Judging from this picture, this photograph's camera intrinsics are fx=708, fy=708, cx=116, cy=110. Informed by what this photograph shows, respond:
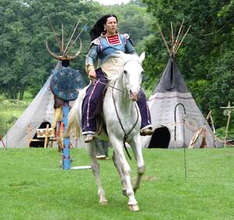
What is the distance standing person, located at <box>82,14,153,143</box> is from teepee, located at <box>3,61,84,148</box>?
57.6 feet

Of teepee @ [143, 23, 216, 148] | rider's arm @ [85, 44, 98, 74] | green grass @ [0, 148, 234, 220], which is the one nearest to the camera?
green grass @ [0, 148, 234, 220]

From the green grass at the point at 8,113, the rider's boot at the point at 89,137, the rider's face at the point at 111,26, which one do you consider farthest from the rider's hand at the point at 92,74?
the green grass at the point at 8,113

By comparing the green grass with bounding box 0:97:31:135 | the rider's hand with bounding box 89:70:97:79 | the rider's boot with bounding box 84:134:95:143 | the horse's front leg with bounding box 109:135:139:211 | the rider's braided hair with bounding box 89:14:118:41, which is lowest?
the green grass with bounding box 0:97:31:135

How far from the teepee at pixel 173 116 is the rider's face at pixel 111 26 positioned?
1646 cm

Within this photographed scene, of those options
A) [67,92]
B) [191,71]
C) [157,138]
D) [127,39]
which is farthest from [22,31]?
[127,39]

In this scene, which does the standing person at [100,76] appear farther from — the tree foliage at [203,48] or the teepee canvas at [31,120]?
the tree foliage at [203,48]

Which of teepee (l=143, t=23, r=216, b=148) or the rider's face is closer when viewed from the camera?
the rider's face

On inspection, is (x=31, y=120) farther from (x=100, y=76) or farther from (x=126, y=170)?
(x=126, y=170)

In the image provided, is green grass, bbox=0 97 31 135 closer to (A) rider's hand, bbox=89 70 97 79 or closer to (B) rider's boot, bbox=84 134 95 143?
(B) rider's boot, bbox=84 134 95 143

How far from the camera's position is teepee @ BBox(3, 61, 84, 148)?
28.1 meters

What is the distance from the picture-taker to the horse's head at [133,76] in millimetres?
9055

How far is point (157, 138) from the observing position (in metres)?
28.9

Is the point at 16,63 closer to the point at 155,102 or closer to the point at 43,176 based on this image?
the point at 155,102

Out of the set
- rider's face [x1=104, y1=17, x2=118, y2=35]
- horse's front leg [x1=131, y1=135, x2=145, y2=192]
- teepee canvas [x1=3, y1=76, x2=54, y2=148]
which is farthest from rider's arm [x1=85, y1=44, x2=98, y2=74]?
teepee canvas [x1=3, y1=76, x2=54, y2=148]
